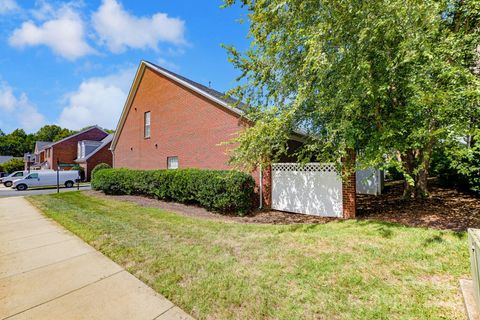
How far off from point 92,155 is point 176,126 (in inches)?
868

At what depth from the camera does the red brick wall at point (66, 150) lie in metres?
32.1

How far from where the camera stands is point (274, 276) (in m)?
3.57

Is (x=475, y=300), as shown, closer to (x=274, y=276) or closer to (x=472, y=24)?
(x=274, y=276)

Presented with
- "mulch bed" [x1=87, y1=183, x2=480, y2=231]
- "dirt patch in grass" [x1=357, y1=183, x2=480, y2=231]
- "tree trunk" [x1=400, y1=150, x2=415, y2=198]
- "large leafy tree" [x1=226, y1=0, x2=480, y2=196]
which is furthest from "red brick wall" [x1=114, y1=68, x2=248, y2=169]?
"tree trunk" [x1=400, y1=150, x2=415, y2=198]

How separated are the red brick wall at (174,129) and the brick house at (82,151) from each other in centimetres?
1430

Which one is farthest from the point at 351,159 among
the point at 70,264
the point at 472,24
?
the point at 70,264

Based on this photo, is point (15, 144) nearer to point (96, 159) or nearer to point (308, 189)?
point (96, 159)

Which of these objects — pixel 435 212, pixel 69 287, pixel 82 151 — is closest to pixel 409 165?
pixel 435 212

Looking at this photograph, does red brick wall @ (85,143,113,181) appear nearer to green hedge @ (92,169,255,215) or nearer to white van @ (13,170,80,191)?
white van @ (13,170,80,191)

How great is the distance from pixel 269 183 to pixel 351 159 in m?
3.12

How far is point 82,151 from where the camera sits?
31594mm

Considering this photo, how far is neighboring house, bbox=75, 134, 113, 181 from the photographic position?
29.2 m

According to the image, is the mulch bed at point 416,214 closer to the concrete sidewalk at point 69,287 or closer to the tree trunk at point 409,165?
the tree trunk at point 409,165

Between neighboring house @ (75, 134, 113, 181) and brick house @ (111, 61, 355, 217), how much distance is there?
1329 centimetres
